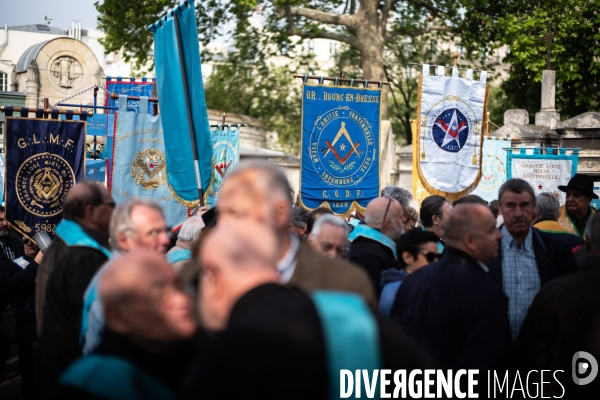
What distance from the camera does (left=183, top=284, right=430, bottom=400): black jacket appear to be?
206cm

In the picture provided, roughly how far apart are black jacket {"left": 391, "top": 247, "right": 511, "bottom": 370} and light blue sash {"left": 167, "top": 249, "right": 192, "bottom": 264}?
5.74 ft

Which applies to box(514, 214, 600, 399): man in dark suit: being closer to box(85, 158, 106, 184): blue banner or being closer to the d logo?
the d logo

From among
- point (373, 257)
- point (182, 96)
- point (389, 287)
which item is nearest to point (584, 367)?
point (389, 287)

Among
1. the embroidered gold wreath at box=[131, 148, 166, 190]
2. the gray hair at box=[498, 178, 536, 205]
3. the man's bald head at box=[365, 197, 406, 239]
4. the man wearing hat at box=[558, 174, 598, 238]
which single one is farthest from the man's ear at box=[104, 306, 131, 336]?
the embroidered gold wreath at box=[131, 148, 166, 190]

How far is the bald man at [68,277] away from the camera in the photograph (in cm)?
418

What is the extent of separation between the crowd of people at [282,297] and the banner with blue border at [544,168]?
5487 millimetres

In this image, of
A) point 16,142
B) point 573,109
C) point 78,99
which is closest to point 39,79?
point 78,99

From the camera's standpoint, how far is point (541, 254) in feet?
17.3

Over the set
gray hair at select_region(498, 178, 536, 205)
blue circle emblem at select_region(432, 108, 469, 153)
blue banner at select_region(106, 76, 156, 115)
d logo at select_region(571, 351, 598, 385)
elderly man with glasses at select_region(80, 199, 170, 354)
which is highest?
blue banner at select_region(106, 76, 156, 115)

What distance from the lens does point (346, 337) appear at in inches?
84.4

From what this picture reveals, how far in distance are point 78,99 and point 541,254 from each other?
2806 centimetres

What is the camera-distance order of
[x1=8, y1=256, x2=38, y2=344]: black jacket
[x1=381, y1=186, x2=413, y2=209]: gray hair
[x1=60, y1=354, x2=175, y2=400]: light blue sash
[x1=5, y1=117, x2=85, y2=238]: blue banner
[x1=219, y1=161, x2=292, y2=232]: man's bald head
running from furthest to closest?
[x1=5, y1=117, x2=85, y2=238]: blue banner
[x1=381, y1=186, x2=413, y2=209]: gray hair
[x1=8, y1=256, x2=38, y2=344]: black jacket
[x1=219, y1=161, x2=292, y2=232]: man's bald head
[x1=60, y1=354, x2=175, y2=400]: light blue sash

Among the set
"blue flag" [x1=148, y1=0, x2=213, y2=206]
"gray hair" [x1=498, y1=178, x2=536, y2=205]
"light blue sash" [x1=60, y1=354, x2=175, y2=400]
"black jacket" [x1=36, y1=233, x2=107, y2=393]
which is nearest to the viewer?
"light blue sash" [x1=60, y1=354, x2=175, y2=400]

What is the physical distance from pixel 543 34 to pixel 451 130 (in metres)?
14.3
